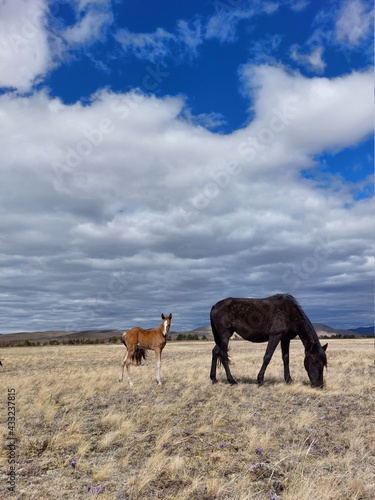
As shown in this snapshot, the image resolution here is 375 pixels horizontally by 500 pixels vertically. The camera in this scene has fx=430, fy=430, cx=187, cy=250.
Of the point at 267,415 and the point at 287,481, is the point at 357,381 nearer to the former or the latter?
the point at 267,415

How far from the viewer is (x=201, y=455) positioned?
24.6 feet

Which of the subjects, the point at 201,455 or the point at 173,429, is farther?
the point at 173,429

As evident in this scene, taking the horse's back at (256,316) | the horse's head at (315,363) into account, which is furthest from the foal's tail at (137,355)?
the horse's head at (315,363)

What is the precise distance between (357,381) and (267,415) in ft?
23.8

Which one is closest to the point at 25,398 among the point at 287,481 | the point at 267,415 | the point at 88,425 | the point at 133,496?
the point at 88,425

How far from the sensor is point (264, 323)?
1573cm

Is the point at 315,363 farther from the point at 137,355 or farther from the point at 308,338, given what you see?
the point at 137,355

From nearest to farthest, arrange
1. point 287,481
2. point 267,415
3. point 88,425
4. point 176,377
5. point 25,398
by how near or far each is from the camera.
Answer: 1. point 287,481
2. point 88,425
3. point 267,415
4. point 25,398
5. point 176,377

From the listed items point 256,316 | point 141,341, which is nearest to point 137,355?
point 141,341

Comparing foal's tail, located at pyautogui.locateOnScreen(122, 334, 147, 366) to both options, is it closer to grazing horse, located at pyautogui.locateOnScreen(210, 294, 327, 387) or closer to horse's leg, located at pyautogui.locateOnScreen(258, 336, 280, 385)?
grazing horse, located at pyautogui.locateOnScreen(210, 294, 327, 387)

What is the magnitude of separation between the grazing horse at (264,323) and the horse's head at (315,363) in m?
0.10

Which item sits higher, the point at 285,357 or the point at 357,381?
the point at 285,357

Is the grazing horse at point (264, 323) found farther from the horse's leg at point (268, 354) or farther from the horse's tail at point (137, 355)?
the horse's tail at point (137, 355)

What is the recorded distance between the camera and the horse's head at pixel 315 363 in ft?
48.7
